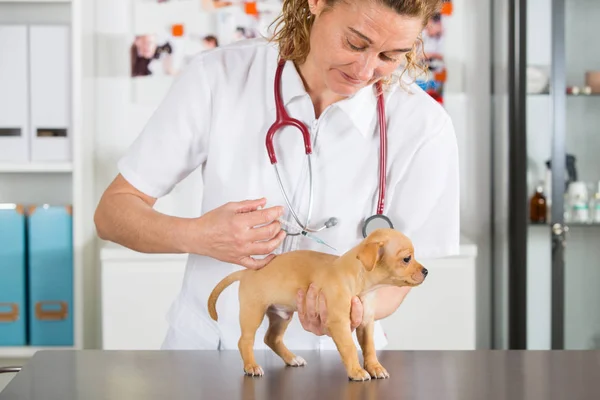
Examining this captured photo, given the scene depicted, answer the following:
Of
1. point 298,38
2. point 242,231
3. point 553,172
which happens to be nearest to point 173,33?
point 553,172

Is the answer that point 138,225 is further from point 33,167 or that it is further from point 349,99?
point 33,167

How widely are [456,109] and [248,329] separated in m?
2.23

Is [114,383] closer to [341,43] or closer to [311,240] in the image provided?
[311,240]

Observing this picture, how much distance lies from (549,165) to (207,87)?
5.73 feet

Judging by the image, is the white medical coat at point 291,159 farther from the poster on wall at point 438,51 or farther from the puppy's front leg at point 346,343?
the poster on wall at point 438,51

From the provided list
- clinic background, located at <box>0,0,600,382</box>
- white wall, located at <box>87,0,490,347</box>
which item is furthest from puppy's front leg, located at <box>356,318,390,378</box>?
white wall, located at <box>87,0,490,347</box>

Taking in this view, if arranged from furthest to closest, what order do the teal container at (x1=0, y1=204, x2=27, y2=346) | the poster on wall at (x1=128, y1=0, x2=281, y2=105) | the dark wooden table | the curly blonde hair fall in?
1. the poster on wall at (x1=128, y1=0, x2=281, y2=105)
2. the teal container at (x1=0, y1=204, x2=27, y2=346)
3. the curly blonde hair
4. the dark wooden table

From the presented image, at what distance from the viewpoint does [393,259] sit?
119 centimetres

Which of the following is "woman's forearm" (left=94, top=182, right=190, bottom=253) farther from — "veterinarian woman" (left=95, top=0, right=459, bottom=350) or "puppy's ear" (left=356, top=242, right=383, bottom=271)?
"puppy's ear" (left=356, top=242, right=383, bottom=271)

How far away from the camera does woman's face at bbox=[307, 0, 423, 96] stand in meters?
1.32

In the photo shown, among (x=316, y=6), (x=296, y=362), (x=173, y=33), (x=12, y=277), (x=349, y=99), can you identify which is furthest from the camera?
(x=173, y=33)

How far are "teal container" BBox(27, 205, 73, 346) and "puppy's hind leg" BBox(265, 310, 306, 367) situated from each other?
1.76m

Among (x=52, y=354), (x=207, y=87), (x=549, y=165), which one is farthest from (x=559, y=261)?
(x=52, y=354)

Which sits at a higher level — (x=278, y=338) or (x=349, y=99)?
(x=349, y=99)
